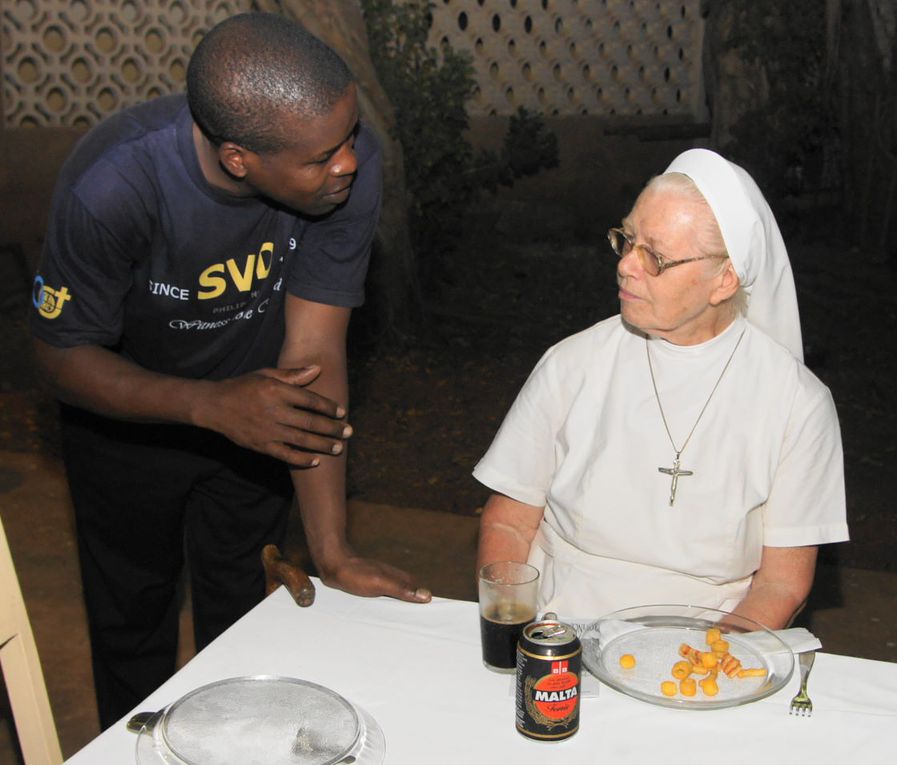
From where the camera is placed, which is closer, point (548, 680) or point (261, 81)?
point (548, 680)

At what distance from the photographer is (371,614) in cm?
193

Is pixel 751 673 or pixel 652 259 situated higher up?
pixel 652 259

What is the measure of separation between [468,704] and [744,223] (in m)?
1.00

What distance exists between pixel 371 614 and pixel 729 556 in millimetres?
711

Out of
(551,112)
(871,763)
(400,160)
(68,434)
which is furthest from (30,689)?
(551,112)

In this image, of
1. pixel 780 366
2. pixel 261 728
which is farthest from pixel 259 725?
pixel 780 366

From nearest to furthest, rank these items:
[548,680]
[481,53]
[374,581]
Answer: [548,680]
[374,581]
[481,53]

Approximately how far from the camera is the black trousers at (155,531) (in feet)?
8.60

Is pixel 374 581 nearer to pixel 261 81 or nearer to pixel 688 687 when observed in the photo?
pixel 688 687

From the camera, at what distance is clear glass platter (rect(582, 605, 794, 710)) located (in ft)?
5.44

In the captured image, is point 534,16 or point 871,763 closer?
point 871,763

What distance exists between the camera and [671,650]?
70.9 inches

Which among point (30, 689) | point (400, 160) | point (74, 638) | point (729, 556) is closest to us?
point (30, 689)

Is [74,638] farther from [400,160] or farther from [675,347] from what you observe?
[400,160]
